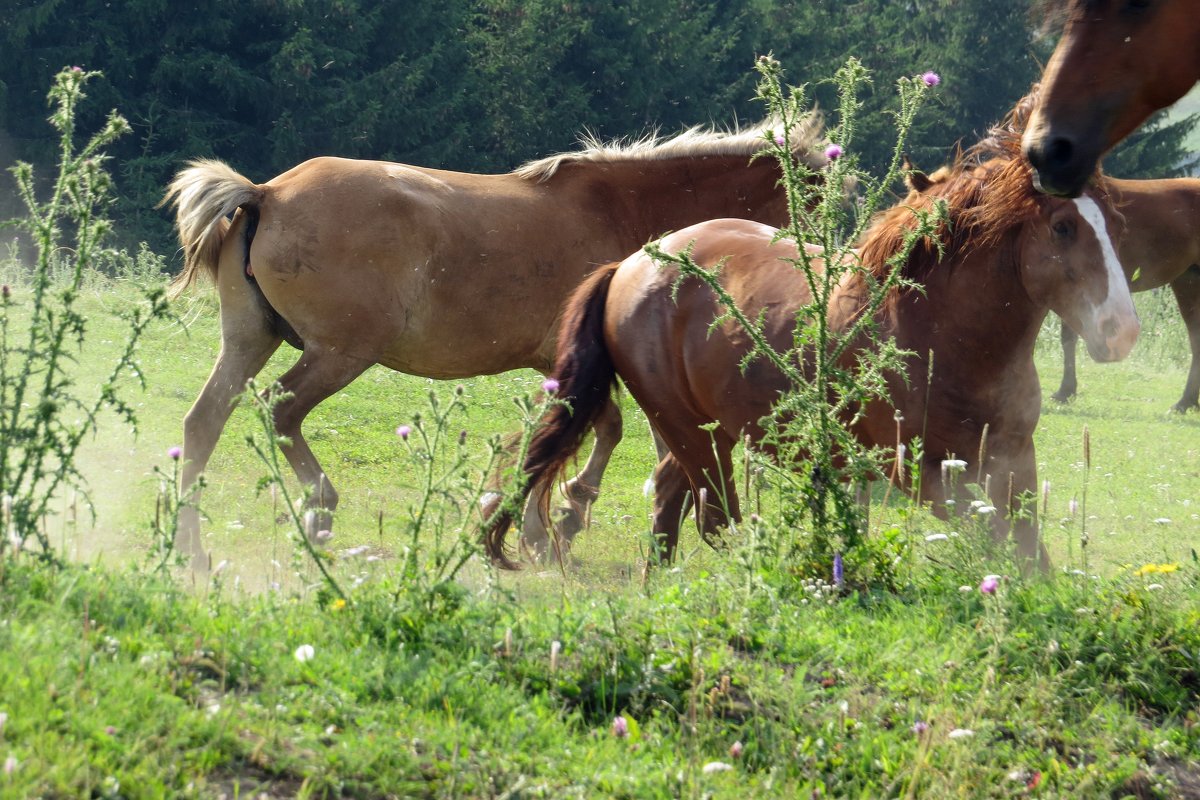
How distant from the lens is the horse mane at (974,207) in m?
4.90

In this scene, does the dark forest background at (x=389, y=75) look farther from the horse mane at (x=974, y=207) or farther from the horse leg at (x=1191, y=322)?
the horse mane at (x=974, y=207)

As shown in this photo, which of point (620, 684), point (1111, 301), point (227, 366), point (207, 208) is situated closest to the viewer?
point (620, 684)

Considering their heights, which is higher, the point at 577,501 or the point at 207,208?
the point at 207,208

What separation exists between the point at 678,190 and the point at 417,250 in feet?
5.70

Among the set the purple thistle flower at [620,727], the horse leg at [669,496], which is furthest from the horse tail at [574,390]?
the purple thistle flower at [620,727]

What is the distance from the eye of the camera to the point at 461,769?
2.62 meters

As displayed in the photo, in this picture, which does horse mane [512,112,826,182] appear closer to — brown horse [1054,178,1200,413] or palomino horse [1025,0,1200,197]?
palomino horse [1025,0,1200,197]

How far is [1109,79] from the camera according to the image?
3.84 m

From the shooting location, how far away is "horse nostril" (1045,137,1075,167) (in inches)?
149

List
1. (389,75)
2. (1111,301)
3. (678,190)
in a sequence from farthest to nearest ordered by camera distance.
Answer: (389,75), (678,190), (1111,301)

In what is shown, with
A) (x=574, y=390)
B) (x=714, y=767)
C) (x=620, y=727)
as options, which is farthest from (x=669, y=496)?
(x=714, y=767)

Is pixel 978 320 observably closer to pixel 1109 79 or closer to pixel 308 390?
pixel 1109 79

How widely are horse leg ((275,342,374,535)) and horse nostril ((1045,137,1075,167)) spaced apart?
4191 mm

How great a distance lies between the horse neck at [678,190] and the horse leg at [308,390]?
1881 millimetres
